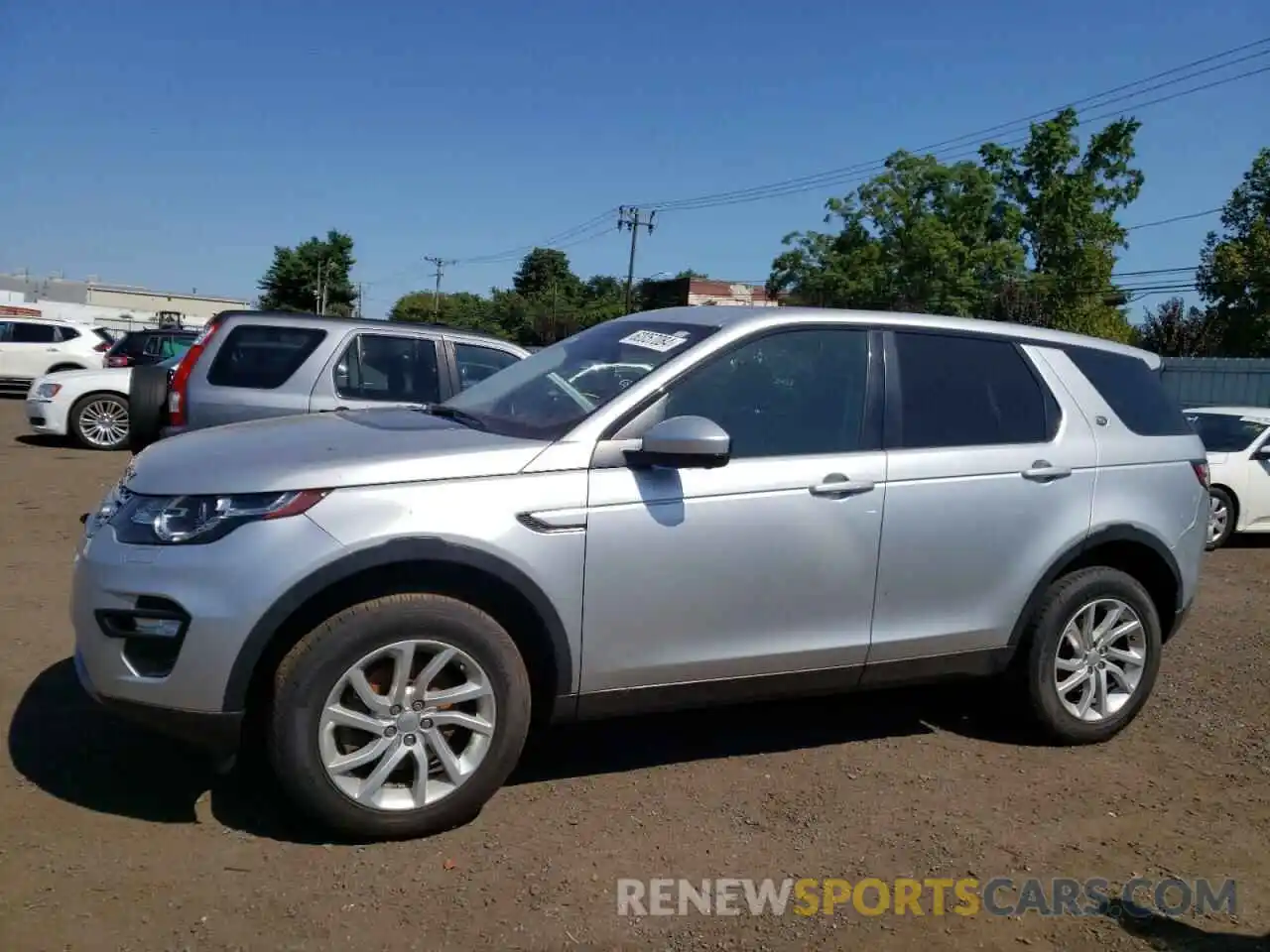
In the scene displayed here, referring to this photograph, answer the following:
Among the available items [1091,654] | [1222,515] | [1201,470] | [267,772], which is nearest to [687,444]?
[267,772]

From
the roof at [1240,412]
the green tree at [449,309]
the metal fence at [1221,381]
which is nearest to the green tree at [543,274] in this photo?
Answer: the green tree at [449,309]

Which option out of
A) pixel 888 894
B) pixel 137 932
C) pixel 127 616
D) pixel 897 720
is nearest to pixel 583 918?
pixel 888 894

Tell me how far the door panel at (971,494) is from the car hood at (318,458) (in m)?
1.55

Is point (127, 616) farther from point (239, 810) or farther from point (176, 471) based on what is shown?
point (239, 810)

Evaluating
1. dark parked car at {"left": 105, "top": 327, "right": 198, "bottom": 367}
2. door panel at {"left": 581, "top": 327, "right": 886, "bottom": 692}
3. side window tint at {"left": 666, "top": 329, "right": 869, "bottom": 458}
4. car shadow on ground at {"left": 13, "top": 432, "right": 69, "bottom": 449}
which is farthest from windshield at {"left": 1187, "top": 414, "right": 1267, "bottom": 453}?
dark parked car at {"left": 105, "top": 327, "right": 198, "bottom": 367}

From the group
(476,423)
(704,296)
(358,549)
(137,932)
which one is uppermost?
(704,296)

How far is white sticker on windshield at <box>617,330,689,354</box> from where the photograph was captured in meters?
4.02

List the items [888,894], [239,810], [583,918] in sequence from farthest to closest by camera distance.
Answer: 1. [239,810]
2. [888,894]
3. [583,918]

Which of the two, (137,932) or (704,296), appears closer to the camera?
(137,932)

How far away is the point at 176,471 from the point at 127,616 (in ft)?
1.62

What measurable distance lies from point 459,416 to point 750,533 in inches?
51.5

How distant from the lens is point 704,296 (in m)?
65.1

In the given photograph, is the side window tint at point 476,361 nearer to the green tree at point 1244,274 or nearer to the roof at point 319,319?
the roof at point 319,319

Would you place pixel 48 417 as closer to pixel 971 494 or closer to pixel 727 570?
pixel 727 570
